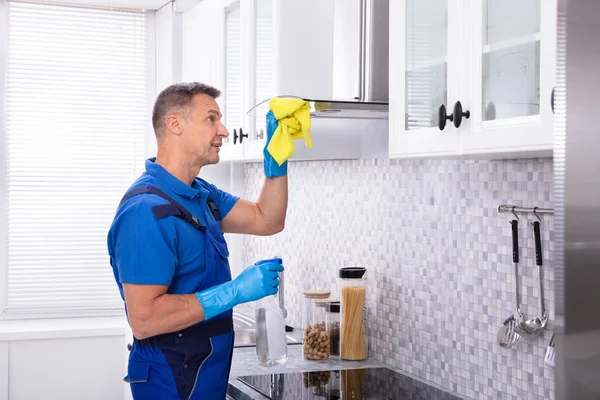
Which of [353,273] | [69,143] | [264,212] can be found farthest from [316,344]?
[69,143]

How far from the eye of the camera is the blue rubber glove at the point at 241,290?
2000 mm

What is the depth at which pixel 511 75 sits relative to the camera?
1.43 m

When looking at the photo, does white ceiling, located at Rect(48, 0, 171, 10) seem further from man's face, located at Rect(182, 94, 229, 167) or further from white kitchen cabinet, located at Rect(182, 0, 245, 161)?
man's face, located at Rect(182, 94, 229, 167)

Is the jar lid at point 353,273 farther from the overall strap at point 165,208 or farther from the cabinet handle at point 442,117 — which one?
the cabinet handle at point 442,117

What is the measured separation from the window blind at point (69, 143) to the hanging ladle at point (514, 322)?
2802 mm

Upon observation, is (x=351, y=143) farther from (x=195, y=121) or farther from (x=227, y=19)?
(x=227, y=19)

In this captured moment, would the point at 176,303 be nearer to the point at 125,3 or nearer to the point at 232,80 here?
the point at 232,80

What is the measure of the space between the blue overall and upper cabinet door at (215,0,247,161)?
942 mm

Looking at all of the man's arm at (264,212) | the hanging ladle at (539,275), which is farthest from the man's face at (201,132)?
the hanging ladle at (539,275)

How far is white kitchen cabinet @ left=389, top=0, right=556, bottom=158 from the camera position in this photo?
1.36 meters

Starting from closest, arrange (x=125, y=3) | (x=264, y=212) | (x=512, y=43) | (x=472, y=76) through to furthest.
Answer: (x=512, y=43) → (x=472, y=76) → (x=264, y=212) → (x=125, y=3)

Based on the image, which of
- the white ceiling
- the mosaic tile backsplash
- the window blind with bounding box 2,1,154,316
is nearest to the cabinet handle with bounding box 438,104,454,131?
the mosaic tile backsplash

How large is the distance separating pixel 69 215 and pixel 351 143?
2.07m

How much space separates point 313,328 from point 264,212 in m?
0.45
